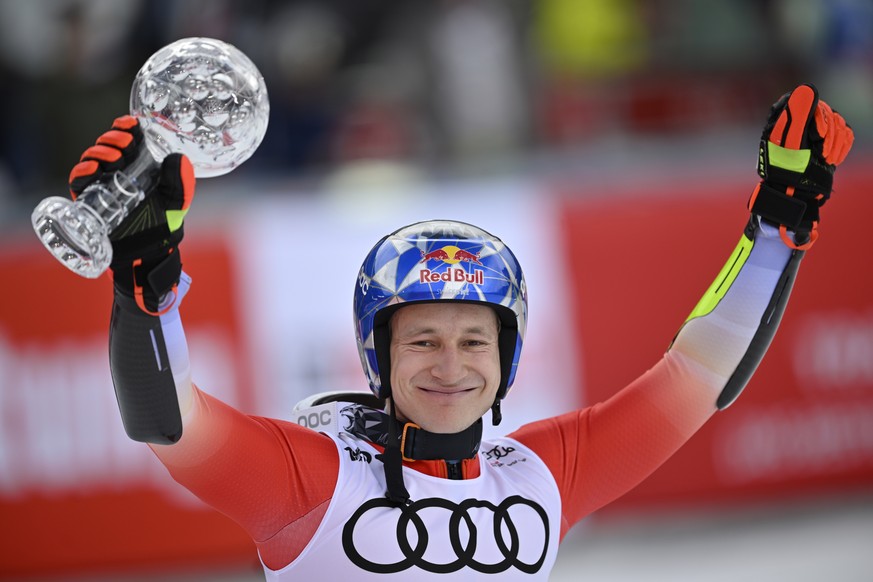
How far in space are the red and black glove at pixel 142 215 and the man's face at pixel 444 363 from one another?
81cm

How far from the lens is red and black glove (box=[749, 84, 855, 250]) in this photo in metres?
3.37

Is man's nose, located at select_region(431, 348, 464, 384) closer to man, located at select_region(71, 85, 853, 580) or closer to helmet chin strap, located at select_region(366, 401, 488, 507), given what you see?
man, located at select_region(71, 85, 853, 580)

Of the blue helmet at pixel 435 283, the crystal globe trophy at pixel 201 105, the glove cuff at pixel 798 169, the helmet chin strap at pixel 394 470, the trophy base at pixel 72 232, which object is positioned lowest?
the helmet chin strap at pixel 394 470

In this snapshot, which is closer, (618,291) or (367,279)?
(367,279)

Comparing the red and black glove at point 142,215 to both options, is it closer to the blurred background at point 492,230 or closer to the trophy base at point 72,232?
the trophy base at point 72,232

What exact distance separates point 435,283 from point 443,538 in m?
0.67

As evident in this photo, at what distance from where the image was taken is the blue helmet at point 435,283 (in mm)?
3283

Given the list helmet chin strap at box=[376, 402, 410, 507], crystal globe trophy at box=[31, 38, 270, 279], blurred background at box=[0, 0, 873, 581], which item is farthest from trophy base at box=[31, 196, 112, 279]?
blurred background at box=[0, 0, 873, 581]

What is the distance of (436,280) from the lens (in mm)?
3271

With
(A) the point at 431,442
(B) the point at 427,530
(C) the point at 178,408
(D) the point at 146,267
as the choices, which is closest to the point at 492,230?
(A) the point at 431,442

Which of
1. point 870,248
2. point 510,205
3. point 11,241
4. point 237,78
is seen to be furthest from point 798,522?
point 237,78

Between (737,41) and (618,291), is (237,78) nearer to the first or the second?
(618,291)

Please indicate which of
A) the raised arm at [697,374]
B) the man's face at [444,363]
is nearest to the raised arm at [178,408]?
the man's face at [444,363]

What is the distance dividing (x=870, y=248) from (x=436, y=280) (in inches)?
225
